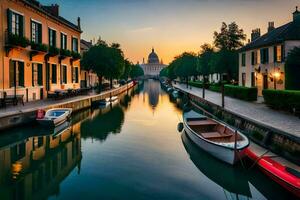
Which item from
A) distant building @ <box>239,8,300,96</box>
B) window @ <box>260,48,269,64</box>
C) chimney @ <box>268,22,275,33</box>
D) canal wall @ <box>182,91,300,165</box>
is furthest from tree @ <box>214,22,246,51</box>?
canal wall @ <box>182,91,300,165</box>

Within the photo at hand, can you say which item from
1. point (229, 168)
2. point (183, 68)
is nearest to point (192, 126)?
point (229, 168)

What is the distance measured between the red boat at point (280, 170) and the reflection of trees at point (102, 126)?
11559 millimetres

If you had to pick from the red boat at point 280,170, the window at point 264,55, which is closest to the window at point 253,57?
the window at point 264,55

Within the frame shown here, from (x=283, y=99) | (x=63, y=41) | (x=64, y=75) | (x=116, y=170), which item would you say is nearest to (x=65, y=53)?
(x=63, y=41)

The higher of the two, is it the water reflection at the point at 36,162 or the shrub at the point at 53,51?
the shrub at the point at 53,51

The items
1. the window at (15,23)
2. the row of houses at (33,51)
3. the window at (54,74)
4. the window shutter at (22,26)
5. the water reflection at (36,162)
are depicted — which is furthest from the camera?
the window at (54,74)

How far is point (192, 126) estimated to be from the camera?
805 inches

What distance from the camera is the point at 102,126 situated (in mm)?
27547

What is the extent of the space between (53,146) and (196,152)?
8.88 m

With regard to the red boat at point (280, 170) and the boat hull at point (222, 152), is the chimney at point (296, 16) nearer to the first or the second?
the boat hull at point (222, 152)

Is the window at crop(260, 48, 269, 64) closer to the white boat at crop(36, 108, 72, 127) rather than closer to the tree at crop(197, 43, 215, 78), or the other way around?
the white boat at crop(36, 108, 72, 127)

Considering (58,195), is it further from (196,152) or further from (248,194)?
(196,152)

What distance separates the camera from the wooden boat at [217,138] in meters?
14.0

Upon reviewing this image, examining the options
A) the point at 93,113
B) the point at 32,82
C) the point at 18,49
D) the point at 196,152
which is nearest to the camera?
the point at 196,152
